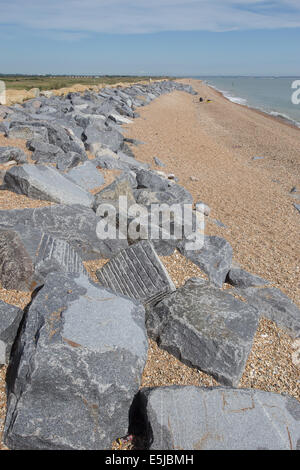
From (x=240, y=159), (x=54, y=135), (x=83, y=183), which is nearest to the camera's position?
(x=83, y=183)

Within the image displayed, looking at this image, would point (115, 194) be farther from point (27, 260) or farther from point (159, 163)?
point (159, 163)

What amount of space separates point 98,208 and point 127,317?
2.77 meters

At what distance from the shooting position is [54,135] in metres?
9.63

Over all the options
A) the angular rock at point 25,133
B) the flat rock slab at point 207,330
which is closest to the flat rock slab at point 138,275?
the flat rock slab at point 207,330

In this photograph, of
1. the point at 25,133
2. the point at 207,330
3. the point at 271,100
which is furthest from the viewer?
the point at 271,100

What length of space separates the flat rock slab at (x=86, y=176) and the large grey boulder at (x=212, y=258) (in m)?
2.94

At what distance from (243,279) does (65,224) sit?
2720 millimetres

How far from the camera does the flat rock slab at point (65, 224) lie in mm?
4652

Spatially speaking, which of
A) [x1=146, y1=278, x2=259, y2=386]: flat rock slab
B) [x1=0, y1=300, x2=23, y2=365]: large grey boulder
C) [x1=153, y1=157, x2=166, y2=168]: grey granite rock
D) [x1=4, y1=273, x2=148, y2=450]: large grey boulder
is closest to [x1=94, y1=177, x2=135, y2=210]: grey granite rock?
[x1=146, y1=278, x2=259, y2=386]: flat rock slab

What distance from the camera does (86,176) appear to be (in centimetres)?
741

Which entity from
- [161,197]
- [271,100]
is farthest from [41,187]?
[271,100]

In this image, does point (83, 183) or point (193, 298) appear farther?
point (83, 183)
